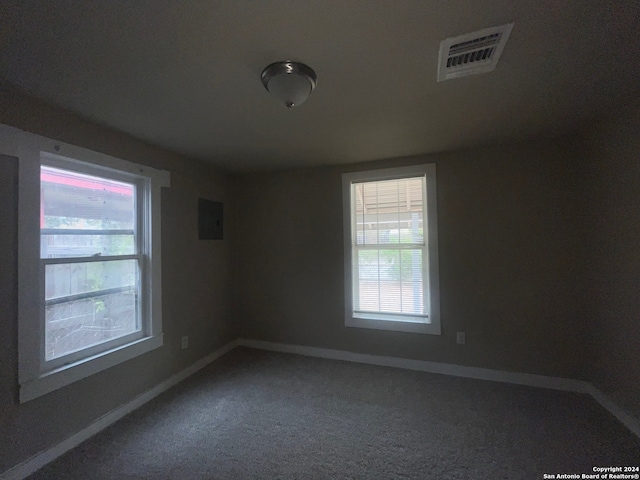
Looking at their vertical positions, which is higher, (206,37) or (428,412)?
(206,37)

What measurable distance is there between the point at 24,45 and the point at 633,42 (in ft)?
9.59

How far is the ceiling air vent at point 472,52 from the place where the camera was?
1.29 meters

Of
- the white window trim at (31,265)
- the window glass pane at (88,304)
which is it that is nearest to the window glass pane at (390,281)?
the window glass pane at (88,304)

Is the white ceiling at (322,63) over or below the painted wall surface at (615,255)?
over

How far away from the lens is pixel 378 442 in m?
1.93

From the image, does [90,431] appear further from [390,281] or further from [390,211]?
[390,211]

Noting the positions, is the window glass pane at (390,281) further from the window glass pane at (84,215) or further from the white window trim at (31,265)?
the white window trim at (31,265)

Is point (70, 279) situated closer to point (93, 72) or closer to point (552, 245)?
point (93, 72)

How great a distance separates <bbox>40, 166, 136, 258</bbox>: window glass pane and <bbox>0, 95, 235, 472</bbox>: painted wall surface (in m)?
0.23

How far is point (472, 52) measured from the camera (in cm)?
142

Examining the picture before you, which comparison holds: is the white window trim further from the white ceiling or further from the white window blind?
the white window blind

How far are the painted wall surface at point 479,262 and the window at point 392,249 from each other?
0.11 m

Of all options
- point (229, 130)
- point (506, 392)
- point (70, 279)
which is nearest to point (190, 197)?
point (229, 130)

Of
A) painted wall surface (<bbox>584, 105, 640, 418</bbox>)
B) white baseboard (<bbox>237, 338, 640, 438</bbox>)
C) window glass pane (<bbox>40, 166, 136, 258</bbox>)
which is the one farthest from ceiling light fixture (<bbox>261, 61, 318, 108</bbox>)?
white baseboard (<bbox>237, 338, 640, 438</bbox>)
